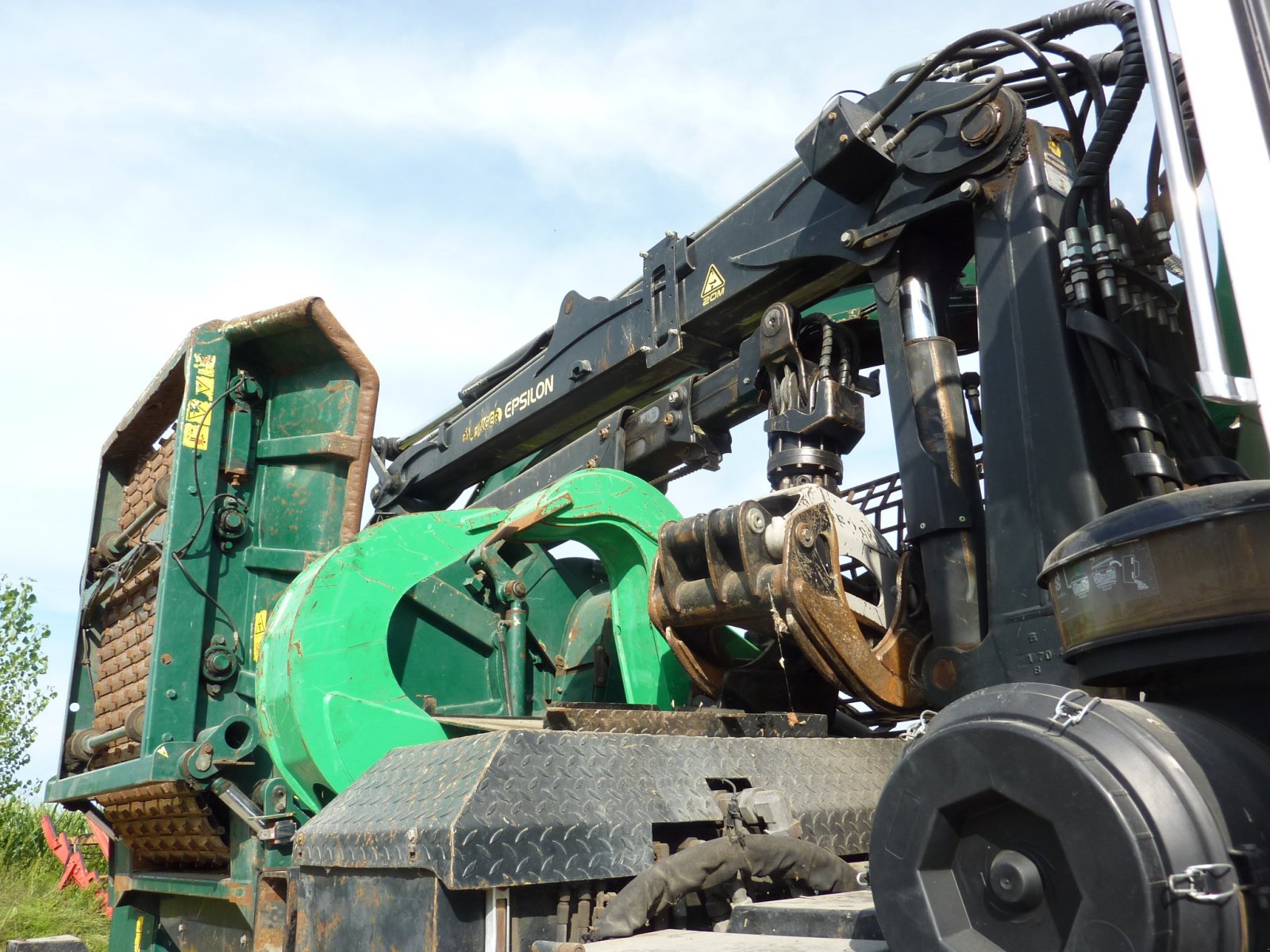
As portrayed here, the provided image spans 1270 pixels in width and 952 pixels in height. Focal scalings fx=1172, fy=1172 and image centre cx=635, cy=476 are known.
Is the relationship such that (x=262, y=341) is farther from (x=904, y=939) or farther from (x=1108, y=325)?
(x=904, y=939)

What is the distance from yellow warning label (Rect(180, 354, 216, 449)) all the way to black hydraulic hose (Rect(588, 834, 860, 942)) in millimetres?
3712

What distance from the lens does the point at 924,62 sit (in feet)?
10.7

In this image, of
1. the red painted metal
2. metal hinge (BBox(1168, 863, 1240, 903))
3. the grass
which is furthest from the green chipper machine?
the red painted metal

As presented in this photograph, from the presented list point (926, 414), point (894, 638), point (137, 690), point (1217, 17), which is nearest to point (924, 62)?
point (926, 414)

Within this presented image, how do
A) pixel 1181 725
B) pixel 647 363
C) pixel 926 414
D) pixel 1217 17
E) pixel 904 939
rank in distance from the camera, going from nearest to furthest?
pixel 1217 17 < pixel 1181 725 < pixel 904 939 < pixel 926 414 < pixel 647 363

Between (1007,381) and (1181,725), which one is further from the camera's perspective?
(1007,381)

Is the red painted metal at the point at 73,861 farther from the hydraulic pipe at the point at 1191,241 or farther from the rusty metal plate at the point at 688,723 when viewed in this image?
the hydraulic pipe at the point at 1191,241

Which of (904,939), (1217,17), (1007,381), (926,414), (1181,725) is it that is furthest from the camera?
(926,414)

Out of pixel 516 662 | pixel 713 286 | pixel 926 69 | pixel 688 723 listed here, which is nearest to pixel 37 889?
pixel 516 662

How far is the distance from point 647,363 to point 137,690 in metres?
3.04

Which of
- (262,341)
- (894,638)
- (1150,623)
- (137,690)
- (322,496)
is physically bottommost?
(1150,623)

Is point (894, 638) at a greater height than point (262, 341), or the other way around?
point (262, 341)

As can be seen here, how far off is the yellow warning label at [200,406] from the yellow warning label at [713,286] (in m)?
2.58

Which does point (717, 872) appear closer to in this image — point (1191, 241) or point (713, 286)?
point (1191, 241)
